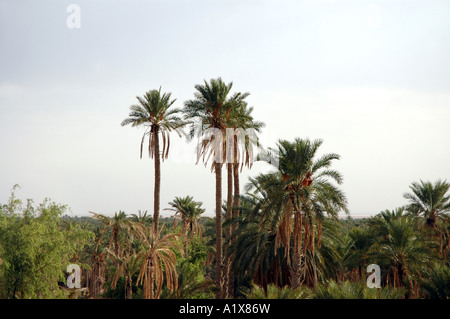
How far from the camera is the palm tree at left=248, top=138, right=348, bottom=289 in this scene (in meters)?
23.6

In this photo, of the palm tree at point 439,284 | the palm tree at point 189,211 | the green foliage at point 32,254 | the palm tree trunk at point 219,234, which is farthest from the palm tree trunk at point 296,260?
the palm tree at point 189,211

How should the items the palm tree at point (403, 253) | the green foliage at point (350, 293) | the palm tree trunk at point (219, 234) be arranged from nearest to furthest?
the green foliage at point (350, 293)
the palm tree at point (403, 253)
the palm tree trunk at point (219, 234)

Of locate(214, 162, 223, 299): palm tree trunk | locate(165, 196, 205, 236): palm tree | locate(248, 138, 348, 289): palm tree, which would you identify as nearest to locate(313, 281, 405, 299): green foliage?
locate(248, 138, 348, 289): palm tree

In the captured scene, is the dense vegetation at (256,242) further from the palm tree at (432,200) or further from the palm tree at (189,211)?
the palm tree at (189,211)

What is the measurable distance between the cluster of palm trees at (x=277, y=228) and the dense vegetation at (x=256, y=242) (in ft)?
0.25

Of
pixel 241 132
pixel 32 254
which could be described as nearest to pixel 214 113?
pixel 241 132

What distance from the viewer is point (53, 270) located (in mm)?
23281

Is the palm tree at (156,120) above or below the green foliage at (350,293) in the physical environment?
above

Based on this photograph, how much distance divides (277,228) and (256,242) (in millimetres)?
2699

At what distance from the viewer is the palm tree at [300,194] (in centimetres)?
2359
